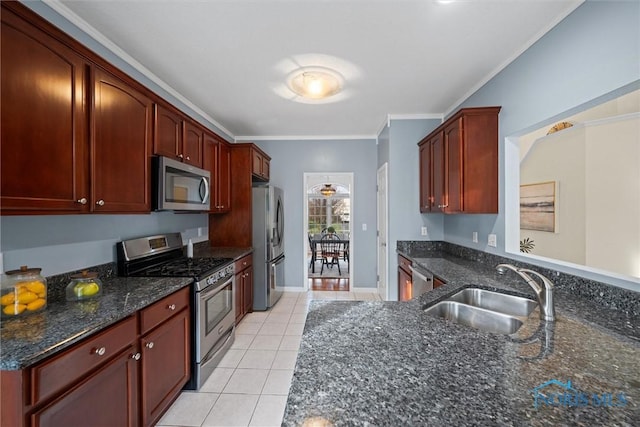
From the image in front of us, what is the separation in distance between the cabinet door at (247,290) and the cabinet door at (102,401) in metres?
1.86

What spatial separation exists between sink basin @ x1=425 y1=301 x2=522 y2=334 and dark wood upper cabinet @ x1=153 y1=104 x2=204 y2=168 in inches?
90.4

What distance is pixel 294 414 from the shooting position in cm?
62

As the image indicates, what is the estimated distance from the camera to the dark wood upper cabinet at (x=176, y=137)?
2.09 m

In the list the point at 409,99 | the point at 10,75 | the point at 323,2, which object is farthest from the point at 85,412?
the point at 409,99

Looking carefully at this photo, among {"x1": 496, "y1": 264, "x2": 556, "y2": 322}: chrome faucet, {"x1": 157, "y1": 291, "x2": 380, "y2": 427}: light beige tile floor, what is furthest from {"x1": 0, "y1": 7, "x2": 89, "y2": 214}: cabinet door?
{"x1": 496, "y1": 264, "x2": 556, "y2": 322}: chrome faucet

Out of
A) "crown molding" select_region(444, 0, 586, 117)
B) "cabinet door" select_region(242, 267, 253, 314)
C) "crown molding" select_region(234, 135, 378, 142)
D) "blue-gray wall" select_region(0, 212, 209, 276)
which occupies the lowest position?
"cabinet door" select_region(242, 267, 253, 314)

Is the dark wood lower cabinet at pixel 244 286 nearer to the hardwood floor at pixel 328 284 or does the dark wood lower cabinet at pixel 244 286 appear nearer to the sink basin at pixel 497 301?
the hardwood floor at pixel 328 284

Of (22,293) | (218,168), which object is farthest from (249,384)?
(218,168)

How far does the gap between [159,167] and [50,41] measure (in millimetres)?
893

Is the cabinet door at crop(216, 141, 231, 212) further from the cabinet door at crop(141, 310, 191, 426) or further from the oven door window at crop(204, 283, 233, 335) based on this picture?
the cabinet door at crop(141, 310, 191, 426)

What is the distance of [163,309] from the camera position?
169 cm

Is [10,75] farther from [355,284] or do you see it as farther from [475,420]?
[355,284]

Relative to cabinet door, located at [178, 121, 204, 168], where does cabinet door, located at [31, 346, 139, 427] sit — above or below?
below

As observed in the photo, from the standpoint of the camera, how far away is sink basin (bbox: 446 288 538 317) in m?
1.59
